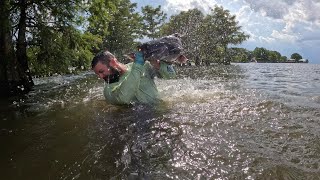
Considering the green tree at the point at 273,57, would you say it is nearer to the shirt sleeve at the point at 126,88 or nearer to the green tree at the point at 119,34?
the green tree at the point at 119,34

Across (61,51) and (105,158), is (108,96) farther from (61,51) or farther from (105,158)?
(61,51)

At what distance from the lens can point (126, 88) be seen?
22.8 feet

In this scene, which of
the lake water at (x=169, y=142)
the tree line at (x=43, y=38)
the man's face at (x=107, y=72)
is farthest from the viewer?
the tree line at (x=43, y=38)

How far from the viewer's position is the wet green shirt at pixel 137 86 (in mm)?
6790

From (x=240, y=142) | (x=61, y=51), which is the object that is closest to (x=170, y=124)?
(x=240, y=142)

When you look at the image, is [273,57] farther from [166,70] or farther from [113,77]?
[113,77]

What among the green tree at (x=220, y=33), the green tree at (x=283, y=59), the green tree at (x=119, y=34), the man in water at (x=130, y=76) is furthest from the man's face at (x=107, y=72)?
the green tree at (x=283, y=59)

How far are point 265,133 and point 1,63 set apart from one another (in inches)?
499

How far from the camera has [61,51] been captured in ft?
55.6

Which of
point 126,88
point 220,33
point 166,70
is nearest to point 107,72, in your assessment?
point 126,88

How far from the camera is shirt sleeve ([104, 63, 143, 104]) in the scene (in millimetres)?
6730

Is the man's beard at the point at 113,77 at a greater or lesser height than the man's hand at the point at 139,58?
lesser

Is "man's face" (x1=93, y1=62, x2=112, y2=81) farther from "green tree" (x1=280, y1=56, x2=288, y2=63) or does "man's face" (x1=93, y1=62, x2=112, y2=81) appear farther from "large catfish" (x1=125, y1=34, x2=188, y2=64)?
"green tree" (x1=280, y1=56, x2=288, y2=63)

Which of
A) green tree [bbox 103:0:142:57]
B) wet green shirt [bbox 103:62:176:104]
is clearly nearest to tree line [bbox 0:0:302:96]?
wet green shirt [bbox 103:62:176:104]
